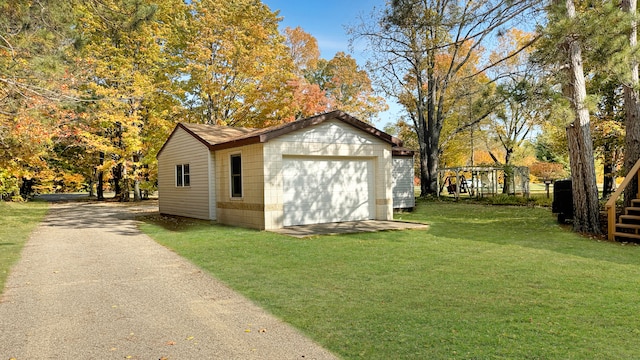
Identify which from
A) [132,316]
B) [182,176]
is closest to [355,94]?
[182,176]

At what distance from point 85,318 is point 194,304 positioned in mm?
1132

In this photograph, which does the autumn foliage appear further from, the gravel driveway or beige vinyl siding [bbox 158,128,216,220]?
the gravel driveway

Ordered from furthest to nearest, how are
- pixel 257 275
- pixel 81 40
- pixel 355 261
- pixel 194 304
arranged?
pixel 81 40 → pixel 355 261 → pixel 257 275 → pixel 194 304

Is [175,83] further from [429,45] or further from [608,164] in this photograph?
[608,164]

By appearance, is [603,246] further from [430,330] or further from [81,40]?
[81,40]

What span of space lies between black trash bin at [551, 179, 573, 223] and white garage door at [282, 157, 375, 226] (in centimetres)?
550

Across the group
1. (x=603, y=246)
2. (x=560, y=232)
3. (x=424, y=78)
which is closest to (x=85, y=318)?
(x=603, y=246)

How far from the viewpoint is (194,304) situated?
193 inches

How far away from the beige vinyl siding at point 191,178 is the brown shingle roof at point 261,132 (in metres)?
0.35

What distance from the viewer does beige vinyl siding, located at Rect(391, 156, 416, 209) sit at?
58.6ft

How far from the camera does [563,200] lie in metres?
12.1

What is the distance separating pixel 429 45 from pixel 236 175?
11.5 meters

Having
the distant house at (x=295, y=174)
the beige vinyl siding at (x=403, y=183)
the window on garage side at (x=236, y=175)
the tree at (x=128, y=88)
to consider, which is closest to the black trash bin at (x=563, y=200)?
the distant house at (x=295, y=174)

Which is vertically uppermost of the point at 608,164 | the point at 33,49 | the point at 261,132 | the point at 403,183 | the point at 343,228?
the point at 33,49
